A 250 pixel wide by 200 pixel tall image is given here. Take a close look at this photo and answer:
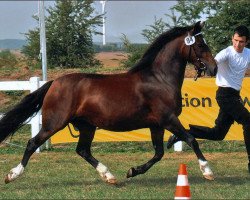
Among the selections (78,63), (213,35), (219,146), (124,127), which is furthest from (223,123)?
(78,63)

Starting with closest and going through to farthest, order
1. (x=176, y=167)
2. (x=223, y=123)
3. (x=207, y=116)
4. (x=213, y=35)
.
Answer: (x=223, y=123) < (x=176, y=167) < (x=207, y=116) < (x=213, y=35)

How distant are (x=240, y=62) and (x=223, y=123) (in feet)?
2.98

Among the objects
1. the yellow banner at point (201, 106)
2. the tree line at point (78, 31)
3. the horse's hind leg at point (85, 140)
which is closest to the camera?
the horse's hind leg at point (85, 140)

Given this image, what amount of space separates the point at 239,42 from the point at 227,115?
3.45 ft

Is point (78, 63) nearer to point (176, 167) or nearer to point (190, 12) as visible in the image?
point (190, 12)

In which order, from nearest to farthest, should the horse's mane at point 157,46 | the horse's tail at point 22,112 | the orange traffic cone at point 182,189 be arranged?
the orange traffic cone at point 182,189 → the horse's mane at point 157,46 → the horse's tail at point 22,112

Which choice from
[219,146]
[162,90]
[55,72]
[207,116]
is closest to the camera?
[162,90]

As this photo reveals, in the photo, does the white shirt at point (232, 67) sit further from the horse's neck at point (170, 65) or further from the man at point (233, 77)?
the horse's neck at point (170, 65)

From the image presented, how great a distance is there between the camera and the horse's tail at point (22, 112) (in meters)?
8.93

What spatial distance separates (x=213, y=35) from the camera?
24.8 metres

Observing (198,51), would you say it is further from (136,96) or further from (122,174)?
(122,174)

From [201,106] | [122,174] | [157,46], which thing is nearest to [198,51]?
[157,46]

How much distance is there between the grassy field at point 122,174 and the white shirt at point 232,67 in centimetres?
134

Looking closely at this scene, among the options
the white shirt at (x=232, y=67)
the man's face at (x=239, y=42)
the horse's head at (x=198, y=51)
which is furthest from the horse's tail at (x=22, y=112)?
the man's face at (x=239, y=42)
